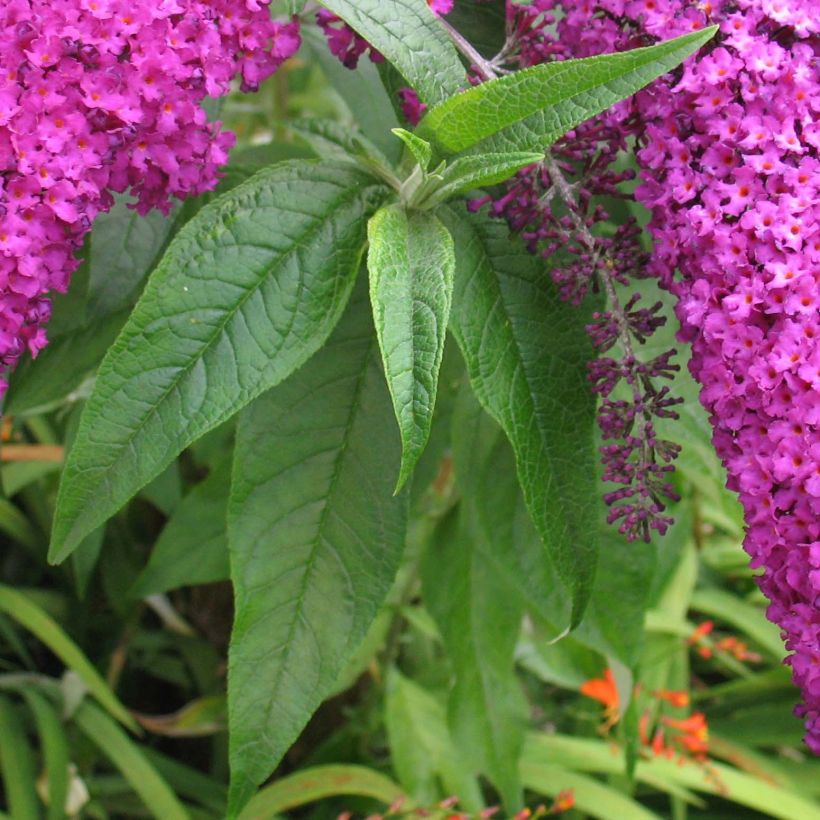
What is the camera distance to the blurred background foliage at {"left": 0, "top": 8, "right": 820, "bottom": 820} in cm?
125

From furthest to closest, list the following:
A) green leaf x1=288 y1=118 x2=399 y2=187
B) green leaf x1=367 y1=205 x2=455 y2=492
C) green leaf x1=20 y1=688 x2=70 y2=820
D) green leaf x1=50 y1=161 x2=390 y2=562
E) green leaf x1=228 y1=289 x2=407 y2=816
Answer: green leaf x1=20 y1=688 x2=70 y2=820 < green leaf x1=288 y1=118 x2=399 y2=187 < green leaf x1=228 y1=289 x2=407 y2=816 < green leaf x1=50 y1=161 x2=390 y2=562 < green leaf x1=367 y1=205 x2=455 y2=492

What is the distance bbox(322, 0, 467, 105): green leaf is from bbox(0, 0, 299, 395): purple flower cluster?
10cm

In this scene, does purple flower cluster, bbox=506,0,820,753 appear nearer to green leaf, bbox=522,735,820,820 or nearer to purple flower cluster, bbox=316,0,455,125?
purple flower cluster, bbox=316,0,455,125

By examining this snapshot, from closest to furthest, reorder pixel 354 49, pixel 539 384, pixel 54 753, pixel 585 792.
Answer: pixel 539 384, pixel 354 49, pixel 54 753, pixel 585 792

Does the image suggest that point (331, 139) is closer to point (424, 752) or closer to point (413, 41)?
point (413, 41)

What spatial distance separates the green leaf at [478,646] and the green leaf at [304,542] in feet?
1.50

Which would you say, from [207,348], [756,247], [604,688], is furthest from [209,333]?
[604,688]

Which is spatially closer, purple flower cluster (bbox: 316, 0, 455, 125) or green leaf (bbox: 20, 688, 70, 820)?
purple flower cluster (bbox: 316, 0, 455, 125)

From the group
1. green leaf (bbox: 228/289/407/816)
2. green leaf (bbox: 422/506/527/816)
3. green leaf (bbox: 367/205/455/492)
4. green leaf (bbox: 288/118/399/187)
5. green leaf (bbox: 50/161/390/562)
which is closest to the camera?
Result: green leaf (bbox: 367/205/455/492)

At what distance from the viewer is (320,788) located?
1618mm

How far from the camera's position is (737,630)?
8.10 feet

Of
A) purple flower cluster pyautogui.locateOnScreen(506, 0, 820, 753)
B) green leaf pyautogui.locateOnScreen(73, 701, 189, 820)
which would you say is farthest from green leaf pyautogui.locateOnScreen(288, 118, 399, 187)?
green leaf pyautogui.locateOnScreen(73, 701, 189, 820)

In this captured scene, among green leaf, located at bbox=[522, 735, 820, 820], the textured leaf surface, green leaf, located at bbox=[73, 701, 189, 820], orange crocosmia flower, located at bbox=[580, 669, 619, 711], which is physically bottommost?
green leaf, located at bbox=[522, 735, 820, 820]

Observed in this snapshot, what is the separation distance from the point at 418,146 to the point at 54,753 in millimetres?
1170
